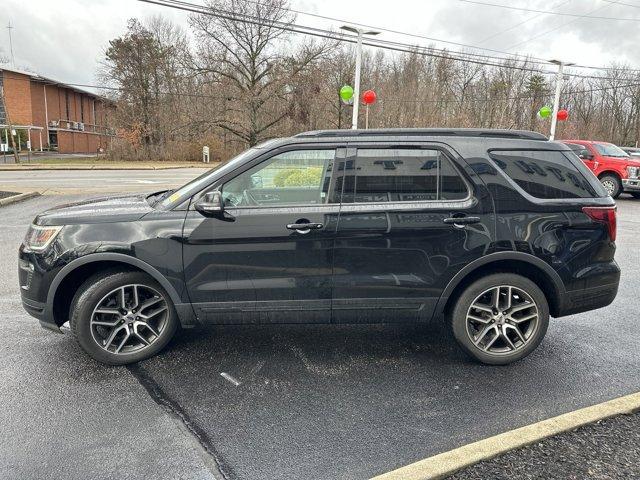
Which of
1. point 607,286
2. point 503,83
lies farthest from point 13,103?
point 607,286

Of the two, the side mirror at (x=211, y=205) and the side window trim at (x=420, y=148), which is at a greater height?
the side window trim at (x=420, y=148)

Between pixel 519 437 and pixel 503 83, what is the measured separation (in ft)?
155

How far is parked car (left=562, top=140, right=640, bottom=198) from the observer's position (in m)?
14.2

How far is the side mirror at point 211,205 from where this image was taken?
10.9 ft

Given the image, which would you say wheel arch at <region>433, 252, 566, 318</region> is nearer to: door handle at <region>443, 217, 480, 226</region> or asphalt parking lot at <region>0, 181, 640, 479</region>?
door handle at <region>443, 217, 480, 226</region>

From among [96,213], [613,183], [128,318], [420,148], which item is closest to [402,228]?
[420,148]

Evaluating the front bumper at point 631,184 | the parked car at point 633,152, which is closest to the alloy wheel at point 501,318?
the front bumper at point 631,184

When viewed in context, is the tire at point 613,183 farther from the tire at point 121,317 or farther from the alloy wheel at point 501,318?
the tire at point 121,317

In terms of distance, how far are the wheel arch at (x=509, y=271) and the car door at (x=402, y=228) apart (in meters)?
0.06

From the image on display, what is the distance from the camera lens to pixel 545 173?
360 cm

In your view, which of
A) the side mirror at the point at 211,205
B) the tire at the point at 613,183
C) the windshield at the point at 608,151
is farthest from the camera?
the tire at the point at 613,183

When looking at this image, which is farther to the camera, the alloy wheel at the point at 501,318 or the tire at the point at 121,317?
the alloy wheel at the point at 501,318

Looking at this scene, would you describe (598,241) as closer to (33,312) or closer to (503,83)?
(33,312)

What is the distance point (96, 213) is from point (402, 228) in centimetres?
237
